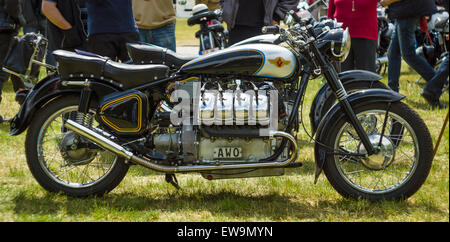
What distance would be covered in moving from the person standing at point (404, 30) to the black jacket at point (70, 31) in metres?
3.84

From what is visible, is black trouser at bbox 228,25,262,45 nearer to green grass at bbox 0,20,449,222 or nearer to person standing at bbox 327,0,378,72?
person standing at bbox 327,0,378,72

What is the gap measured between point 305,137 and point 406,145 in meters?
2.28

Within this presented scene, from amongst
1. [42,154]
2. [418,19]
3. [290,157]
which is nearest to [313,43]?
[290,157]

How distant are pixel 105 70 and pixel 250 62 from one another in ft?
3.53

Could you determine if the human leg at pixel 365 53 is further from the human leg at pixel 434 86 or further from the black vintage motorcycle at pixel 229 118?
the black vintage motorcycle at pixel 229 118

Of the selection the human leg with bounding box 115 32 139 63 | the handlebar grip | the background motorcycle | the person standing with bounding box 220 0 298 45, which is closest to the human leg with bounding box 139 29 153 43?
the human leg with bounding box 115 32 139 63

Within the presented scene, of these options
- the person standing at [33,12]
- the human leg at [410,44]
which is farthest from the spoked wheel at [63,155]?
the human leg at [410,44]

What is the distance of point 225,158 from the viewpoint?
12.3ft

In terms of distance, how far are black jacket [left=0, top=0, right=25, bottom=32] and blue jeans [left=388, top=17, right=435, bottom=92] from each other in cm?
489

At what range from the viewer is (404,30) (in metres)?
6.91

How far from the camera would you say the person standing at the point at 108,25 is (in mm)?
4957

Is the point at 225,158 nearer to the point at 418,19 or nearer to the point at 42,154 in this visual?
the point at 42,154

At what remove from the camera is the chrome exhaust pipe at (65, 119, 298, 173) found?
3684mm
